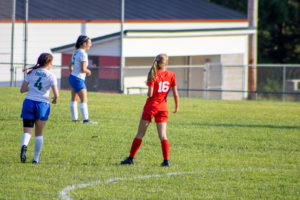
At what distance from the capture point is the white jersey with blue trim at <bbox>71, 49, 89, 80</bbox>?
38.9 ft

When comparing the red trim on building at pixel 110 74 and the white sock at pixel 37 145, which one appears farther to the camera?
the red trim on building at pixel 110 74

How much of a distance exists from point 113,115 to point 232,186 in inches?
303

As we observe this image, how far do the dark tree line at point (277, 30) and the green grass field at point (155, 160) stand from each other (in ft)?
110

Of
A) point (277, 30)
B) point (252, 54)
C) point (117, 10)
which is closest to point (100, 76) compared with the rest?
point (252, 54)

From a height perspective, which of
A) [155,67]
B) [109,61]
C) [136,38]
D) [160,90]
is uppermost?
[136,38]

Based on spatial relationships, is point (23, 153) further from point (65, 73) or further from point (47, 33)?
point (47, 33)

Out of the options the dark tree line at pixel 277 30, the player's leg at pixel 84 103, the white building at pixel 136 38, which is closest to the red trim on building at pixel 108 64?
the white building at pixel 136 38

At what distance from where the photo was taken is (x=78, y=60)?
12.0 metres

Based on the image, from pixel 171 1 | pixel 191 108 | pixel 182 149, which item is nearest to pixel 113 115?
pixel 191 108

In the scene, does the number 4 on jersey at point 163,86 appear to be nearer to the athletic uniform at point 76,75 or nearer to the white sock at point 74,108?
the athletic uniform at point 76,75

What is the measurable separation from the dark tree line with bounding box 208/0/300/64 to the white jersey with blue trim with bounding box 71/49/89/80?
36.8 meters

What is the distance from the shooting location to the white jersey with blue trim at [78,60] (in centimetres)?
1187

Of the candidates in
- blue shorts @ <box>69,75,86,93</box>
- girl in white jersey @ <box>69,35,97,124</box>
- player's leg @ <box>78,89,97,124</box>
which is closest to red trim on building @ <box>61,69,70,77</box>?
girl in white jersey @ <box>69,35,97,124</box>

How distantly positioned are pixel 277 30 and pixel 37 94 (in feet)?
145
